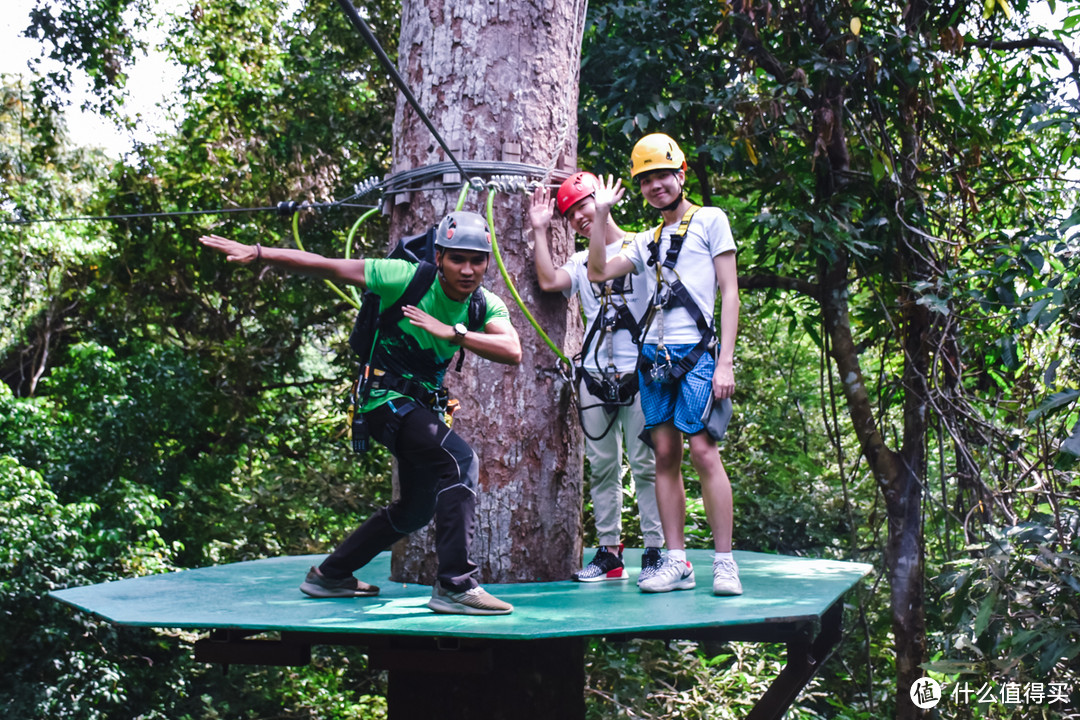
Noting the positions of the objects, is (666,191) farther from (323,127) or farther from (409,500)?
(323,127)

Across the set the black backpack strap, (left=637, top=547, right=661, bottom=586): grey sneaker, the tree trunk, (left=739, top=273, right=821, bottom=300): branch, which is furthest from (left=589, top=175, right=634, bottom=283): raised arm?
(left=739, top=273, right=821, bottom=300): branch

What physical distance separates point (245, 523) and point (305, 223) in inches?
117

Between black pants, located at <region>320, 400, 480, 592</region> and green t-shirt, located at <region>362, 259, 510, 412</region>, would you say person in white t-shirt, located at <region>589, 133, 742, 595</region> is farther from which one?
black pants, located at <region>320, 400, 480, 592</region>

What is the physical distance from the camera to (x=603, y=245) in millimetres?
3930

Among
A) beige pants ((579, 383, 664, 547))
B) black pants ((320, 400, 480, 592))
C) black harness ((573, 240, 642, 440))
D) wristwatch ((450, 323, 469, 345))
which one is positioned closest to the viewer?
wristwatch ((450, 323, 469, 345))

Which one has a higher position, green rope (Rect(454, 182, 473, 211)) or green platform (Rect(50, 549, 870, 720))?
green rope (Rect(454, 182, 473, 211))

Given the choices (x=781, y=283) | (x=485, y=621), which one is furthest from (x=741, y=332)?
(x=485, y=621)

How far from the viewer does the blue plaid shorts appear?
383 cm

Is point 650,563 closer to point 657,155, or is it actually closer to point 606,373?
point 606,373

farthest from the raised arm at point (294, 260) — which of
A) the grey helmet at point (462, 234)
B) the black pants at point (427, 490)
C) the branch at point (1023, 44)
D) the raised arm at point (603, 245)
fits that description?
the branch at point (1023, 44)

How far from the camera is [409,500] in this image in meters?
3.70

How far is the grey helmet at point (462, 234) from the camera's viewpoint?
3.40 meters

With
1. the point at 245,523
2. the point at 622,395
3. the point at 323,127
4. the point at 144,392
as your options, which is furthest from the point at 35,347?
the point at 622,395

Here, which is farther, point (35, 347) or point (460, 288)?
point (35, 347)
